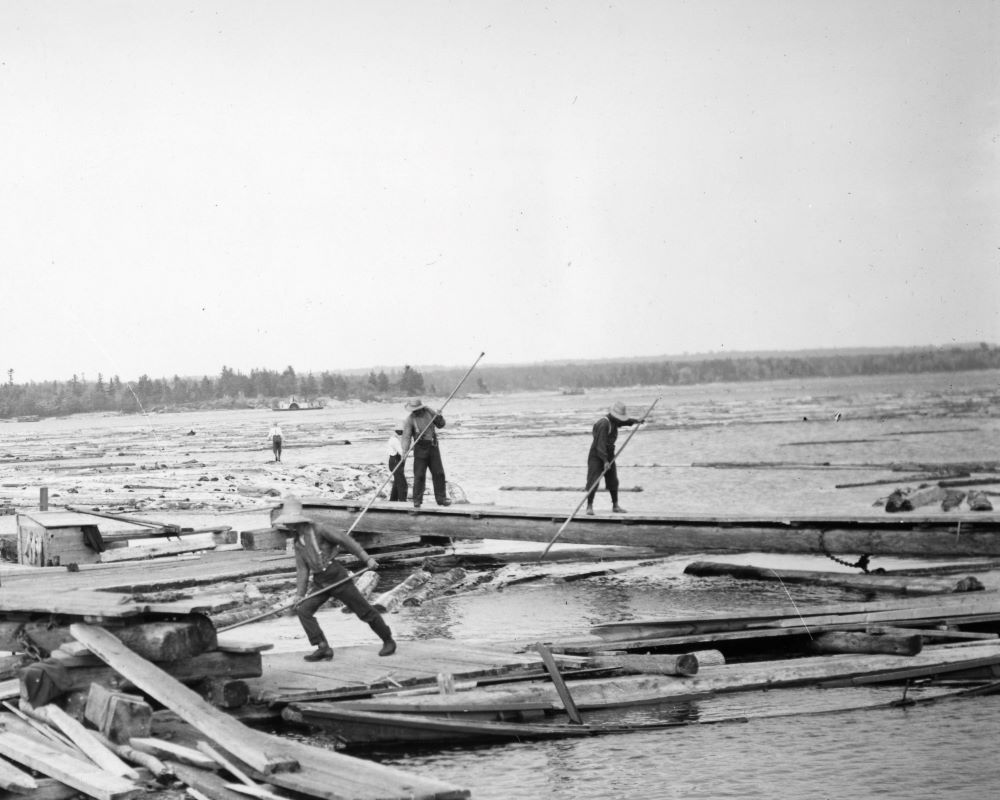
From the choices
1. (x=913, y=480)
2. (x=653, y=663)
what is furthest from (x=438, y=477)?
(x=913, y=480)

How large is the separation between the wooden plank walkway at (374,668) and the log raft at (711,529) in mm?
6341

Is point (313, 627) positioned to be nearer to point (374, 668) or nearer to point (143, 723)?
point (374, 668)

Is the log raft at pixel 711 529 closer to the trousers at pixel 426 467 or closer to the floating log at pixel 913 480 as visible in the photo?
the trousers at pixel 426 467

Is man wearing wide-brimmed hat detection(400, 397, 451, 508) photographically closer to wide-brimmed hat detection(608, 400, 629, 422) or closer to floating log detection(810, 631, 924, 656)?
wide-brimmed hat detection(608, 400, 629, 422)

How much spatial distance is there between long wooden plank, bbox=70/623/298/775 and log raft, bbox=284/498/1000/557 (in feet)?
28.8

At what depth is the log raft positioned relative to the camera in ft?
50.1

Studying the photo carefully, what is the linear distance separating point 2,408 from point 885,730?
207ft

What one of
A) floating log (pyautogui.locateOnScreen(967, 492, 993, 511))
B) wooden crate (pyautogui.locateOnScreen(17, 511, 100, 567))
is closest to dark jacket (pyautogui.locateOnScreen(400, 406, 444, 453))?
wooden crate (pyautogui.locateOnScreen(17, 511, 100, 567))

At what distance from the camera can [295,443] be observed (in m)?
63.9

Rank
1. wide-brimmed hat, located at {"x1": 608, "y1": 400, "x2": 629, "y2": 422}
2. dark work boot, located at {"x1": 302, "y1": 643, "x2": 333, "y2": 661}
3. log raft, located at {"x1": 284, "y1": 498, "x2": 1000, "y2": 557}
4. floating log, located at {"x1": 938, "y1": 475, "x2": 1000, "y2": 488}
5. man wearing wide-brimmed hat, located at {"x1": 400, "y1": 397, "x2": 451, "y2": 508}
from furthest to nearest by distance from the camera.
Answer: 1. floating log, located at {"x1": 938, "y1": 475, "x2": 1000, "y2": 488}
2. man wearing wide-brimmed hat, located at {"x1": 400, "y1": 397, "x2": 451, "y2": 508}
3. wide-brimmed hat, located at {"x1": 608, "y1": 400, "x2": 629, "y2": 422}
4. log raft, located at {"x1": 284, "y1": 498, "x2": 1000, "y2": 557}
5. dark work boot, located at {"x1": 302, "y1": 643, "x2": 333, "y2": 661}

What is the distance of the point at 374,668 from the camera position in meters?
10.5

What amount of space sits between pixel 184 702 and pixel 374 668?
1.83 metres

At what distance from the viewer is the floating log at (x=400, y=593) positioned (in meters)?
16.1

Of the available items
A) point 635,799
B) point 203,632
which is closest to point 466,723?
point 635,799
